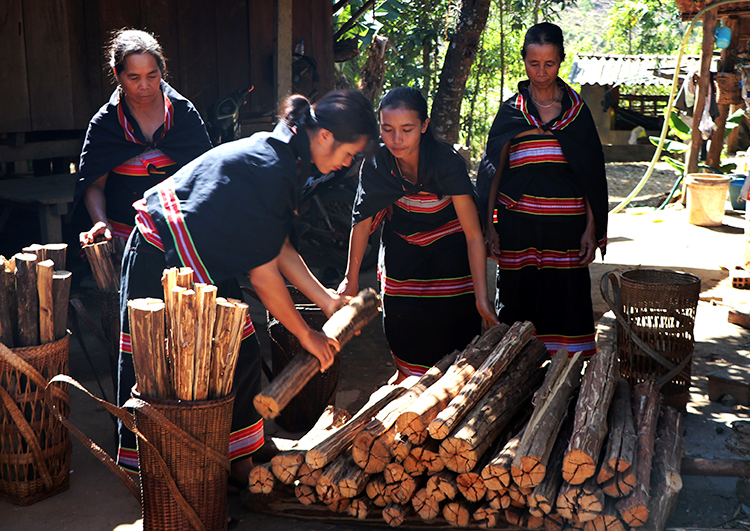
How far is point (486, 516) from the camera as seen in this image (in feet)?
8.22

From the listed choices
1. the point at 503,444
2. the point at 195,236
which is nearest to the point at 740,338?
the point at 503,444

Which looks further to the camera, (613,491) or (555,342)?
(555,342)

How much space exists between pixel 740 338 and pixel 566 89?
2.63 meters

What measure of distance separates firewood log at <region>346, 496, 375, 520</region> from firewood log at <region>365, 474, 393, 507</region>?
28mm

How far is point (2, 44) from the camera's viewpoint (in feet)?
17.9

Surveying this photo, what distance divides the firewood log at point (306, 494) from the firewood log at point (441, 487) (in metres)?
0.48

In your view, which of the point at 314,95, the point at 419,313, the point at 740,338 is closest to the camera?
the point at 419,313

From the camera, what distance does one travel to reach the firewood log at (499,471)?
2422 millimetres

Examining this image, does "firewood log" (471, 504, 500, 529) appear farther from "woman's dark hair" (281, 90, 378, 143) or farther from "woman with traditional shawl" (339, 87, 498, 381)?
"woman's dark hair" (281, 90, 378, 143)

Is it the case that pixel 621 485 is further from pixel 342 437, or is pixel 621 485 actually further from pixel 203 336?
pixel 203 336

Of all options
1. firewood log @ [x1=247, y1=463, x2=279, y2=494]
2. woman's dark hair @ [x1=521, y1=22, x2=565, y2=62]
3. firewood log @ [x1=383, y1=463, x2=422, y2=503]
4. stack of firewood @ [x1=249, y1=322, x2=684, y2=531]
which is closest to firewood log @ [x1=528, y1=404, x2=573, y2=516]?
stack of firewood @ [x1=249, y1=322, x2=684, y2=531]

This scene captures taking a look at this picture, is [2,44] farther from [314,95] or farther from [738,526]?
[738,526]

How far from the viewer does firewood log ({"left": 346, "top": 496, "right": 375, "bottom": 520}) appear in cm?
263

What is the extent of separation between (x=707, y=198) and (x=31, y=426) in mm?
8023
